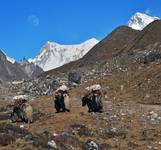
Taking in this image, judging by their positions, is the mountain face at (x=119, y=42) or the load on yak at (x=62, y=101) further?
the mountain face at (x=119, y=42)

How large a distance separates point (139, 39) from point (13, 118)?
10150 cm

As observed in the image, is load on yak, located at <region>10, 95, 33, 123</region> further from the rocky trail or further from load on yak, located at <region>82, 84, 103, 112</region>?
load on yak, located at <region>82, 84, 103, 112</region>

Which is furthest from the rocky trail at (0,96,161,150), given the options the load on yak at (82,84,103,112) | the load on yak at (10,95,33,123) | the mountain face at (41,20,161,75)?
the mountain face at (41,20,161,75)

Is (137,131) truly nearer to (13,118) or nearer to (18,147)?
(13,118)

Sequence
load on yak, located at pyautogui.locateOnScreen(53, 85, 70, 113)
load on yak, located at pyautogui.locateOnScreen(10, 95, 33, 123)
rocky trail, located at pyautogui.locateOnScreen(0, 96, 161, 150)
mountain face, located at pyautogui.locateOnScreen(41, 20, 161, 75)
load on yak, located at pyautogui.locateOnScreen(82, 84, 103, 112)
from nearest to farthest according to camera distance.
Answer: rocky trail, located at pyautogui.locateOnScreen(0, 96, 161, 150) → load on yak, located at pyautogui.locateOnScreen(10, 95, 33, 123) → load on yak, located at pyautogui.locateOnScreen(82, 84, 103, 112) → load on yak, located at pyautogui.locateOnScreen(53, 85, 70, 113) → mountain face, located at pyautogui.locateOnScreen(41, 20, 161, 75)

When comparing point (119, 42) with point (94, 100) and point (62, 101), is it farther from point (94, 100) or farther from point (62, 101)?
point (94, 100)

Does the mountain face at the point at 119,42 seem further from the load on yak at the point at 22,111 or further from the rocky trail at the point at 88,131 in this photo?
the load on yak at the point at 22,111

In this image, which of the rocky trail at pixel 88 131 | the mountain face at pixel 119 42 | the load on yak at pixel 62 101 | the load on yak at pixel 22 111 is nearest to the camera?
the rocky trail at pixel 88 131

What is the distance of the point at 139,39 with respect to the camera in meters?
141

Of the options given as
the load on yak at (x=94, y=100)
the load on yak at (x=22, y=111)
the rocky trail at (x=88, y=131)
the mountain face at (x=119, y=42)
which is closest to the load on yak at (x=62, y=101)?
the rocky trail at (x=88, y=131)

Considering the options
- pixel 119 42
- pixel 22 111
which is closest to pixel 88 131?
pixel 22 111

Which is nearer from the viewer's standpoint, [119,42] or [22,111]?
[22,111]

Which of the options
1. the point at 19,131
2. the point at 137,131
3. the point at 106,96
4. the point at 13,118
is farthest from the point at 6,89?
the point at 19,131

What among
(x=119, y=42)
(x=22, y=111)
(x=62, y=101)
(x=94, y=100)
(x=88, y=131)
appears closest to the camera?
(x=88, y=131)
